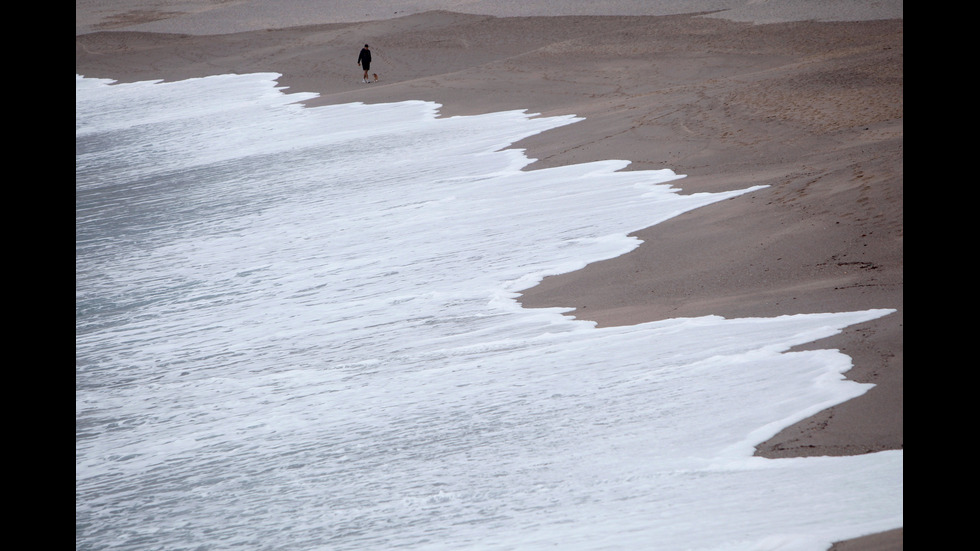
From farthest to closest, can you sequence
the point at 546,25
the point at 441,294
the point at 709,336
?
the point at 546,25
the point at 441,294
the point at 709,336

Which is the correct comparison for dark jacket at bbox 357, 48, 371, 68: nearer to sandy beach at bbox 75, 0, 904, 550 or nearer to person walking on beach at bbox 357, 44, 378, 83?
person walking on beach at bbox 357, 44, 378, 83

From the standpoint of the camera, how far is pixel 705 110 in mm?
15062

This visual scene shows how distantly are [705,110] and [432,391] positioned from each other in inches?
373

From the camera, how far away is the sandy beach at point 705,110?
7789 millimetres

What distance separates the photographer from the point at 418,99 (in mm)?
20906

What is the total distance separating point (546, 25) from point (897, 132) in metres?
18.1

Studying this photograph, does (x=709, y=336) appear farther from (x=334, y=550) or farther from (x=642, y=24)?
(x=642, y=24)

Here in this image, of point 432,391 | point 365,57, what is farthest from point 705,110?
point 365,57

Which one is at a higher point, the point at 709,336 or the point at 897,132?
the point at 897,132

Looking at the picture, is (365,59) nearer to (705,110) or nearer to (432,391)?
(705,110)

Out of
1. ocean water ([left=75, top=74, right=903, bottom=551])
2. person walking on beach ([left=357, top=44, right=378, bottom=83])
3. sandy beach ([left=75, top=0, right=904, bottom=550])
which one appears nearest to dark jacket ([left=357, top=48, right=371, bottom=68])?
person walking on beach ([left=357, top=44, right=378, bottom=83])

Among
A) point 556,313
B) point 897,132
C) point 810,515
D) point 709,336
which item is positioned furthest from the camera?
point 897,132
